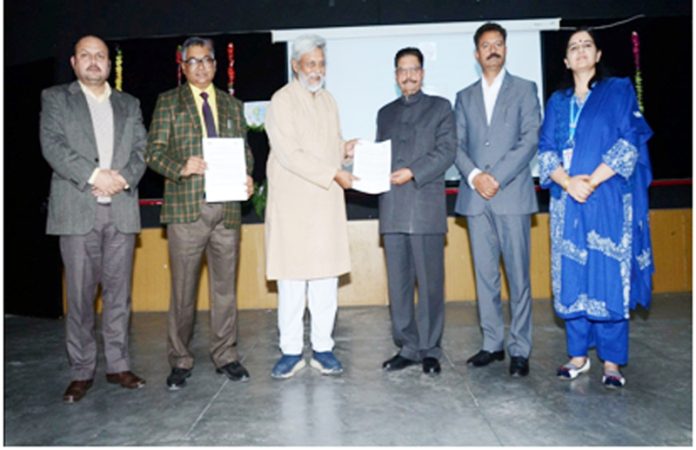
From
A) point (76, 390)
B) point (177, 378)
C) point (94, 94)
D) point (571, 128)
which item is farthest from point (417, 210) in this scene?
point (76, 390)

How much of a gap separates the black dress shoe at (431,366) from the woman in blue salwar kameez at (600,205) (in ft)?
1.91

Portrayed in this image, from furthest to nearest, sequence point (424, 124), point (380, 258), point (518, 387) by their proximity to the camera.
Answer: point (380, 258)
point (424, 124)
point (518, 387)

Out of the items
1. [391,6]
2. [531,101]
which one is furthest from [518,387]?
[391,6]

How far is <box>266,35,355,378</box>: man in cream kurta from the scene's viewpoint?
2.91 m

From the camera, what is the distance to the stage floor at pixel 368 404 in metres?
2.21

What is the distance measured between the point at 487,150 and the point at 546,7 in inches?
114

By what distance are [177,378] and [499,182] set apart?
1.81 m

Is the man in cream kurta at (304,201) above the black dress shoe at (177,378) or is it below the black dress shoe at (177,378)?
above

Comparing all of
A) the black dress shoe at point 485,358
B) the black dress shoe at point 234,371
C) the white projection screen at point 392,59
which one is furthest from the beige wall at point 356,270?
the black dress shoe at point 234,371

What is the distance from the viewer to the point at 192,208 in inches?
112

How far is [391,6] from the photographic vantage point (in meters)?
5.27

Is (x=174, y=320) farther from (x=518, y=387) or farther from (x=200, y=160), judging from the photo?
(x=518, y=387)

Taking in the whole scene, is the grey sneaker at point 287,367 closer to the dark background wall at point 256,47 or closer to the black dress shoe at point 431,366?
the black dress shoe at point 431,366

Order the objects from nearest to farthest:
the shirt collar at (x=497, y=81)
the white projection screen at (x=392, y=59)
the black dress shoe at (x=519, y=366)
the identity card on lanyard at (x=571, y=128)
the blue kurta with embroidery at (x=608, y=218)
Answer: the blue kurta with embroidery at (x=608, y=218)
the identity card on lanyard at (x=571, y=128)
the black dress shoe at (x=519, y=366)
the shirt collar at (x=497, y=81)
the white projection screen at (x=392, y=59)
